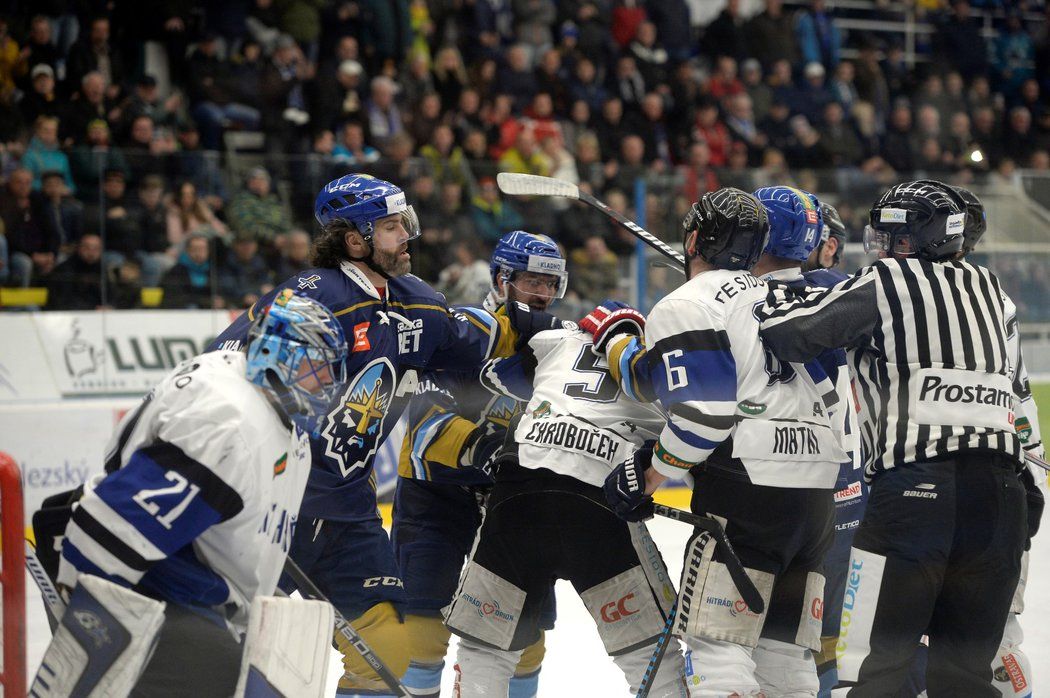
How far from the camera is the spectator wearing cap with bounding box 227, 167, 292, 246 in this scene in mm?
6094

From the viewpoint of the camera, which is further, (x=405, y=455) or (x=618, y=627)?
(x=405, y=455)

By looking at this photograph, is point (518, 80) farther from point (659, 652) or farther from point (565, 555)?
point (659, 652)

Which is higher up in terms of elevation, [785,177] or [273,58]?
[273,58]

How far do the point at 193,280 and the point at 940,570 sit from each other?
13.8 feet

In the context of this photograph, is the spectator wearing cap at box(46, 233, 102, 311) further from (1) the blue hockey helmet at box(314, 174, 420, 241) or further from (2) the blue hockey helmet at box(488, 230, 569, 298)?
(1) the blue hockey helmet at box(314, 174, 420, 241)

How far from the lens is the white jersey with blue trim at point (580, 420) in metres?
2.71

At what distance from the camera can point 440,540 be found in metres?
3.18

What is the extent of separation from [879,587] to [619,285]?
4017 millimetres

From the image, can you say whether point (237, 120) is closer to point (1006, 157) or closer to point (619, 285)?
point (619, 285)

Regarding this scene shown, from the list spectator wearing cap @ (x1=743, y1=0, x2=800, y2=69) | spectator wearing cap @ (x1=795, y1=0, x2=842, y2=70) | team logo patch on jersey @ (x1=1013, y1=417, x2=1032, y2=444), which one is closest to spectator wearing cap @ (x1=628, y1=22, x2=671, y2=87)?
spectator wearing cap @ (x1=743, y1=0, x2=800, y2=69)

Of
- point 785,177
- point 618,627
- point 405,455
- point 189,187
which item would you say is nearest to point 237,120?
point 189,187

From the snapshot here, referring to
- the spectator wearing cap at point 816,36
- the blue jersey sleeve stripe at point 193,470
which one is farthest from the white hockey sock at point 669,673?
the spectator wearing cap at point 816,36

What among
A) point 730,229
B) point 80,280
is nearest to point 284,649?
point 730,229

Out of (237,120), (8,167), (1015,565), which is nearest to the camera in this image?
(1015,565)
